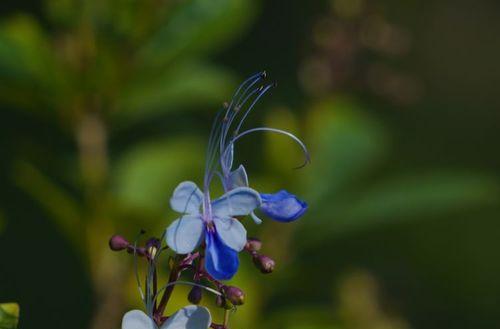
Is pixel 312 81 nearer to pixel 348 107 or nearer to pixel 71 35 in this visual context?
pixel 348 107

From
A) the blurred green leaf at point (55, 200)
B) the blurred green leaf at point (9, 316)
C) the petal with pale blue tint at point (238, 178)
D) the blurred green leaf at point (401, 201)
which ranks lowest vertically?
the blurred green leaf at point (9, 316)

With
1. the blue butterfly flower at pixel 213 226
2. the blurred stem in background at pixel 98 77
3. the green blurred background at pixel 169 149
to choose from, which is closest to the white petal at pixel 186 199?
the blue butterfly flower at pixel 213 226

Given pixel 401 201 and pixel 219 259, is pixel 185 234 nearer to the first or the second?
pixel 219 259

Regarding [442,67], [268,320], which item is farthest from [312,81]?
[442,67]

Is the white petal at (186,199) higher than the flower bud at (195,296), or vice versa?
the white petal at (186,199)

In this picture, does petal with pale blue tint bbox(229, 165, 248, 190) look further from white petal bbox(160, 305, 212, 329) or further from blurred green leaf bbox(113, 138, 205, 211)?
blurred green leaf bbox(113, 138, 205, 211)

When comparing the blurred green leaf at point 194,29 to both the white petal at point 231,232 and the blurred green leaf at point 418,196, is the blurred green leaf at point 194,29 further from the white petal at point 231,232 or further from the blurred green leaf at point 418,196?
the white petal at point 231,232
